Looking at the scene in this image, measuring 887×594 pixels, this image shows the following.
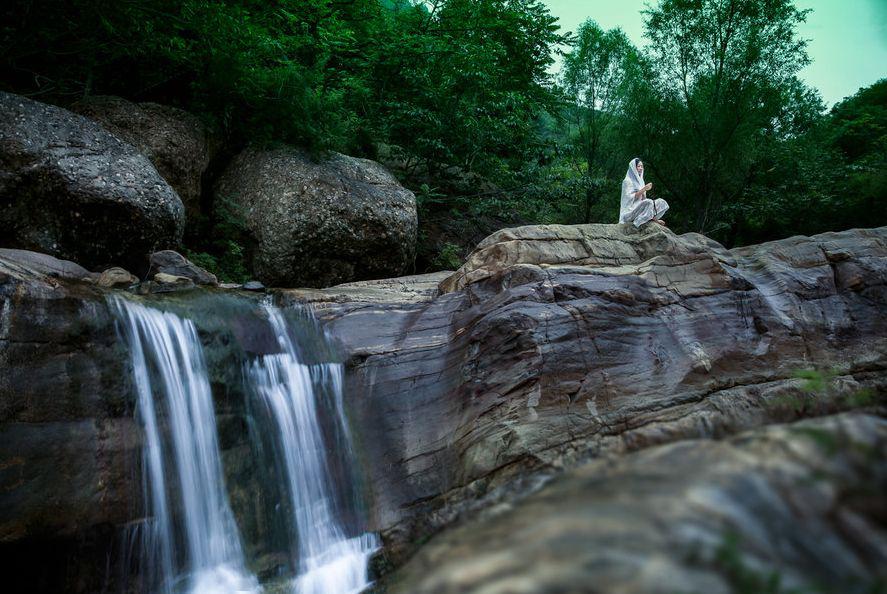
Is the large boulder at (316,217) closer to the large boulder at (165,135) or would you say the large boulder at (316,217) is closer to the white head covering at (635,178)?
the large boulder at (165,135)

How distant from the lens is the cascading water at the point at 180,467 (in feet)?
20.5

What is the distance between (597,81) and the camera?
20891mm

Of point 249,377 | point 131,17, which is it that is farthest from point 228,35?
point 249,377

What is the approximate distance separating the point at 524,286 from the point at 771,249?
18.0ft

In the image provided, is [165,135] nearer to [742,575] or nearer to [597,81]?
[742,575]

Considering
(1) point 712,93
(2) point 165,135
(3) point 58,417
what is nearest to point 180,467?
(3) point 58,417

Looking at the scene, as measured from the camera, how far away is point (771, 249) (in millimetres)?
10812

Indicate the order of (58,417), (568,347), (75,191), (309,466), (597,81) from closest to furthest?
(58,417), (309,466), (568,347), (75,191), (597,81)

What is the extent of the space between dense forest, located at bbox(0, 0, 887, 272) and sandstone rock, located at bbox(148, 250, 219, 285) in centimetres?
225

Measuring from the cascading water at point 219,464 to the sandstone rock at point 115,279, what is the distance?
1.20 metres

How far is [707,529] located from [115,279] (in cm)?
849

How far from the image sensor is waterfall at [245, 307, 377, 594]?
6699 millimetres

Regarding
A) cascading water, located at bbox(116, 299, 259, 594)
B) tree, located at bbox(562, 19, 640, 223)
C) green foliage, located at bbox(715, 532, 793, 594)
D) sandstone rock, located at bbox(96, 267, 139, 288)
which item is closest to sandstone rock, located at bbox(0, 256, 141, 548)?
cascading water, located at bbox(116, 299, 259, 594)

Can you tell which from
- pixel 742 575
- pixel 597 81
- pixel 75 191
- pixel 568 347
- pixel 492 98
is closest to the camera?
pixel 742 575
